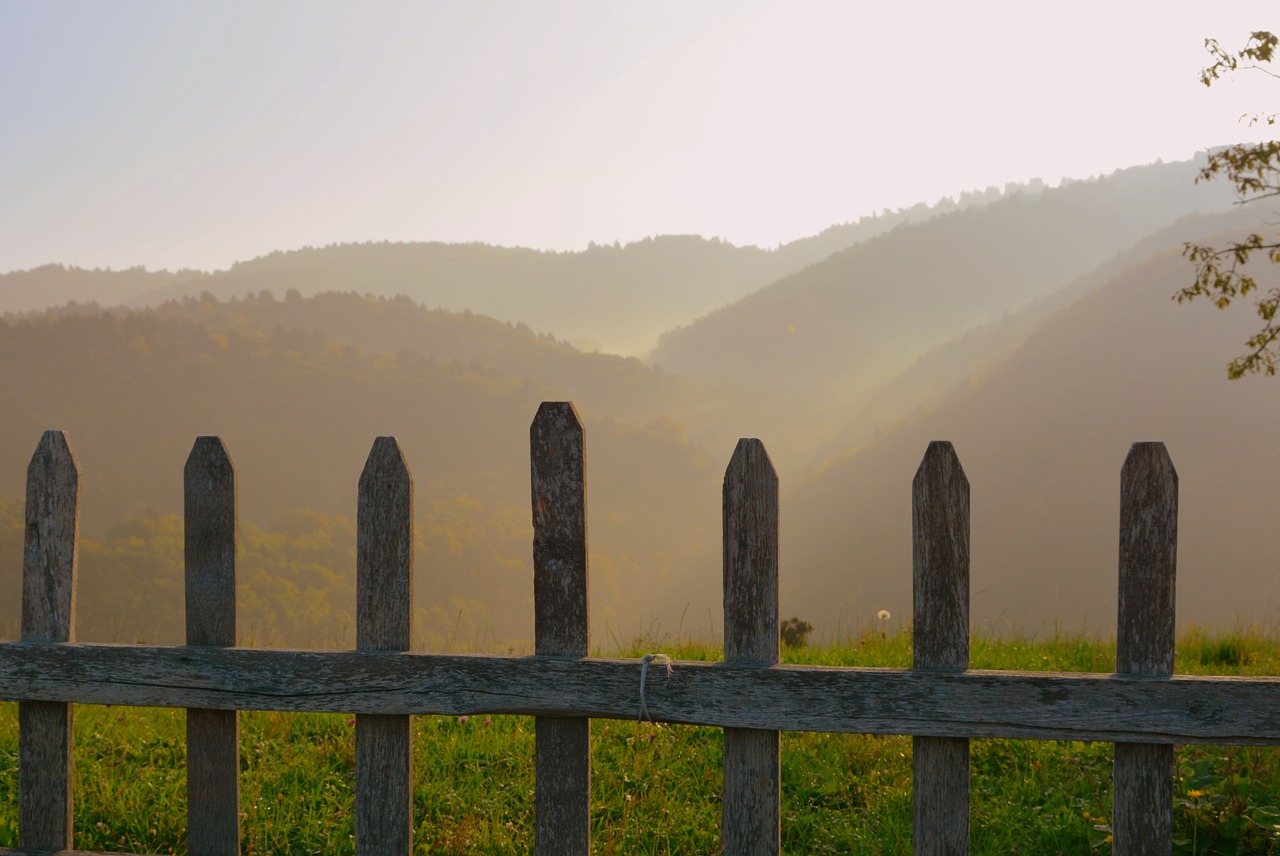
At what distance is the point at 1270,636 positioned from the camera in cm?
627

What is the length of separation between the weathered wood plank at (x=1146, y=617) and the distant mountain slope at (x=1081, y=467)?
2437 centimetres

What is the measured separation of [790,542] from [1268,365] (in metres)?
55.1

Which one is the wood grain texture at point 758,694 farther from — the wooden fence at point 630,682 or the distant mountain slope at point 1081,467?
the distant mountain slope at point 1081,467

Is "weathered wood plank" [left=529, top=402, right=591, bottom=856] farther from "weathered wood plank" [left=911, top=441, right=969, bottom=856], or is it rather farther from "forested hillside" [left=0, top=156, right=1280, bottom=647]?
"forested hillside" [left=0, top=156, right=1280, bottom=647]

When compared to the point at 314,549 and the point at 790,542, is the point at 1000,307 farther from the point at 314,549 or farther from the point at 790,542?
the point at 314,549

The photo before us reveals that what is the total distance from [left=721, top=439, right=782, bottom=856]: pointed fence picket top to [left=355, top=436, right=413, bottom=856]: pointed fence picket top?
112 cm

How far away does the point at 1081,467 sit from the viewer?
142ft

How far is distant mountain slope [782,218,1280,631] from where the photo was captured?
35125 mm

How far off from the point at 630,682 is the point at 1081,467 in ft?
149

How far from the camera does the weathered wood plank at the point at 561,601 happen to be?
304cm

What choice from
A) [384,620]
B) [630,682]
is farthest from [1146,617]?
[384,620]

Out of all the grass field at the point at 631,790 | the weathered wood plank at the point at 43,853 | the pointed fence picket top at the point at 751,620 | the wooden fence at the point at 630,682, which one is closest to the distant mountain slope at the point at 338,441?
the grass field at the point at 631,790

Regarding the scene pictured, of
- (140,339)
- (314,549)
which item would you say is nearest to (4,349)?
(140,339)

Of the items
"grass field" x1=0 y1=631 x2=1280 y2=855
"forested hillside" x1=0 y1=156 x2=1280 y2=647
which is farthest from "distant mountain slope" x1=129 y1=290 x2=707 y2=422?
"grass field" x1=0 y1=631 x2=1280 y2=855
